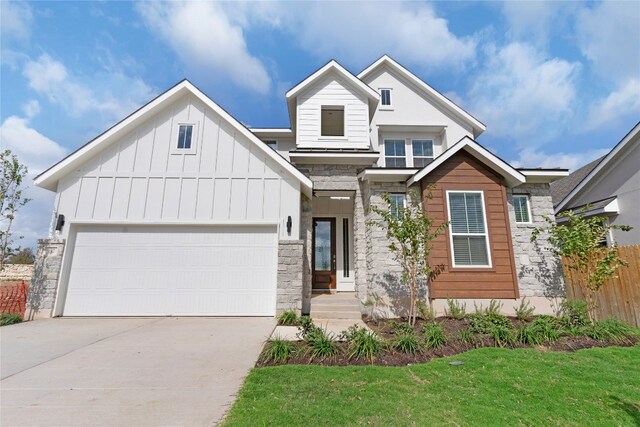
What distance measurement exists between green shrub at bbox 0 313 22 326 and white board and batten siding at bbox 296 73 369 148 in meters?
8.96

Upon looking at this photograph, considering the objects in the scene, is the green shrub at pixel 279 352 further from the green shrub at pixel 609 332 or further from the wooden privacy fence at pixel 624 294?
the wooden privacy fence at pixel 624 294

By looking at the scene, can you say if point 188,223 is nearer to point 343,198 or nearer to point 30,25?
point 343,198

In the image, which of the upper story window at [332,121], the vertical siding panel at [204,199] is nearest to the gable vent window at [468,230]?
the upper story window at [332,121]

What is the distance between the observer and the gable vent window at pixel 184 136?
838 cm

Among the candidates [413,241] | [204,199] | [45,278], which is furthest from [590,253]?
[45,278]

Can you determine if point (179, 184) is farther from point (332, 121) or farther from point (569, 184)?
point (569, 184)

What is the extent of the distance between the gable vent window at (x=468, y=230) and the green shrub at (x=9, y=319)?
11368mm

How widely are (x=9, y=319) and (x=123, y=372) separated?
19.1 ft

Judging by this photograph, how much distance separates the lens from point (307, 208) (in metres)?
8.93

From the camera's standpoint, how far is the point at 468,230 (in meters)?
7.79

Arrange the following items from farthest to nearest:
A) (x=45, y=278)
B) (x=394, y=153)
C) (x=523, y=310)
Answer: (x=394, y=153), (x=45, y=278), (x=523, y=310)

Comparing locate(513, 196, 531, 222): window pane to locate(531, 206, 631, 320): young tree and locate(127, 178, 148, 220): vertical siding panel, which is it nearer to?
locate(531, 206, 631, 320): young tree

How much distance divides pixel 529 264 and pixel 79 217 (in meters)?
12.8

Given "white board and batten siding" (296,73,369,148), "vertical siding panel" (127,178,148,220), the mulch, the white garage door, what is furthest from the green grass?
"white board and batten siding" (296,73,369,148)
